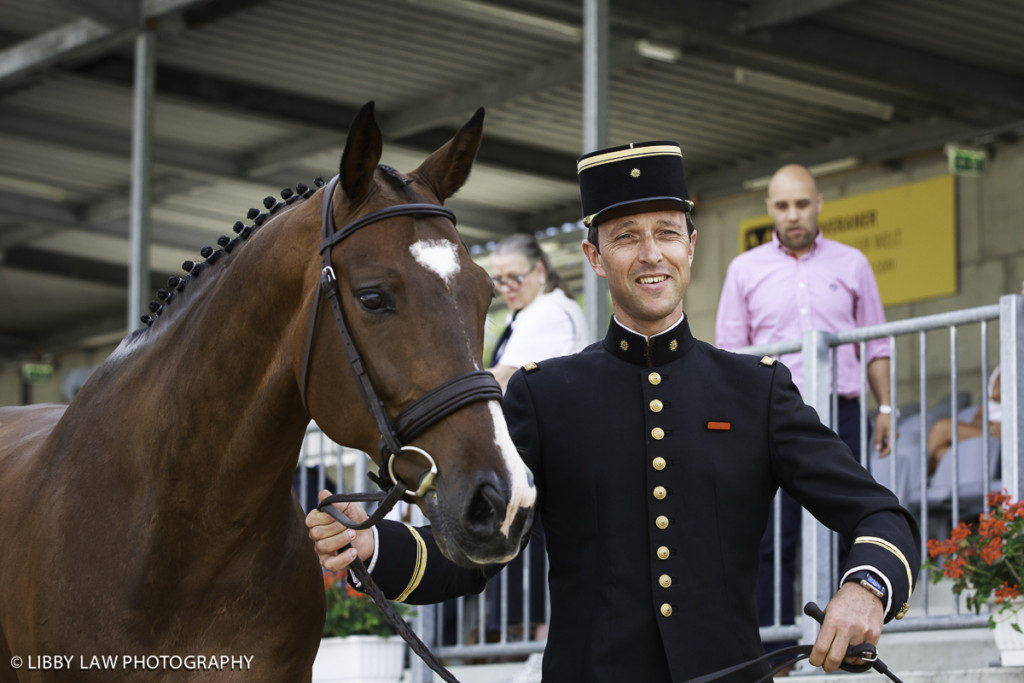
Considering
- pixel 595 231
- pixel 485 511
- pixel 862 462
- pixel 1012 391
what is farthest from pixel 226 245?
pixel 862 462

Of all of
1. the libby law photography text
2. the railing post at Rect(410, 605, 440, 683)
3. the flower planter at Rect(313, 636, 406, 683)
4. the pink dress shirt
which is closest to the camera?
the libby law photography text

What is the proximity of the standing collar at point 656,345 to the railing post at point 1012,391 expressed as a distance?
239cm

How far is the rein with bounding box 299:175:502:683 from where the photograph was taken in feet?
8.09

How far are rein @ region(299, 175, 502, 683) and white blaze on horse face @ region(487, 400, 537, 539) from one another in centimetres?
7

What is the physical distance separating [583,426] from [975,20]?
8.12 m

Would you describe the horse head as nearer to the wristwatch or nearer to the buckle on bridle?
the buckle on bridle

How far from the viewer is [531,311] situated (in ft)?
20.1

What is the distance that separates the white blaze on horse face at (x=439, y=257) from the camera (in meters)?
2.62

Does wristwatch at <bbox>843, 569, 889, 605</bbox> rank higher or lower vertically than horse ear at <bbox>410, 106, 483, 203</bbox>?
lower

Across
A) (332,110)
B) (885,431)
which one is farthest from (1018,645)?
(332,110)

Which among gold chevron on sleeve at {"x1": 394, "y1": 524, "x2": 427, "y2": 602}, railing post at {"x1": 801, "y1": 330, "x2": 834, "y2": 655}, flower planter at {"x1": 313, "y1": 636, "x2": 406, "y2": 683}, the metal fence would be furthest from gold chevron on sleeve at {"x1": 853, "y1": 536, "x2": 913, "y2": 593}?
flower planter at {"x1": 313, "y1": 636, "x2": 406, "y2": 683}

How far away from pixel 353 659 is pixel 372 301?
3945 mm

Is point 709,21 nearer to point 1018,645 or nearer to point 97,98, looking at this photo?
point 97,98

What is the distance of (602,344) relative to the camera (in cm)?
286
